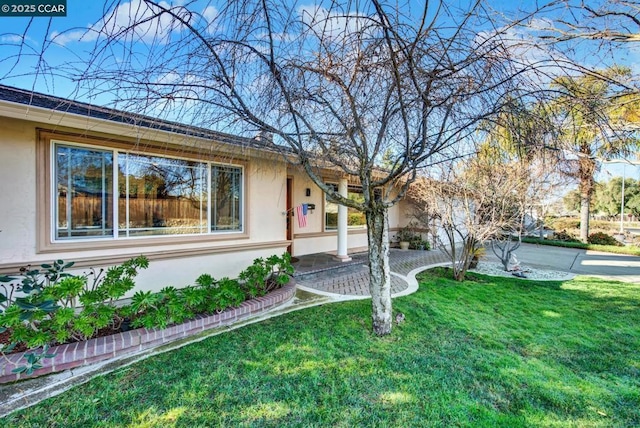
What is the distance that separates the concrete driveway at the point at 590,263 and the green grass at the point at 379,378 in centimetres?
619

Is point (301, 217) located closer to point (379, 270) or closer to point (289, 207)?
point (289, 207)

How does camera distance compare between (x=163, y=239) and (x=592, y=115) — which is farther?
(x=163, y=239)

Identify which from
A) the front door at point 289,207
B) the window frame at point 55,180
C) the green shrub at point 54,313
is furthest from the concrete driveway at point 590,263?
the green shrub at point 54,313

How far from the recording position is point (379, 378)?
3.51 metres

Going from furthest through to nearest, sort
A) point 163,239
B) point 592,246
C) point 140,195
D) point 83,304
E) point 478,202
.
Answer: point 592,246 < point 478,202 < point 163,239 < point 140,195 < point 83,304

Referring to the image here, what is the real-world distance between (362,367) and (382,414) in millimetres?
843

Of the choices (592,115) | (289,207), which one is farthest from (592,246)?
(592,115)

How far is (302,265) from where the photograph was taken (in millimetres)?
9242

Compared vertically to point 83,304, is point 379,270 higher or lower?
higher

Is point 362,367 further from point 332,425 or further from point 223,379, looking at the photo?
point 223,379

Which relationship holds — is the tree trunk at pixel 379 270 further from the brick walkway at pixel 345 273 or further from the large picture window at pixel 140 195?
the large picture window at pixel 140 195

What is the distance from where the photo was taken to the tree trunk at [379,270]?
4555 millimetres

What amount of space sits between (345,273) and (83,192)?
6.60m

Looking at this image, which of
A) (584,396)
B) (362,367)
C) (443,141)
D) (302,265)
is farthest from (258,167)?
(584,396)
